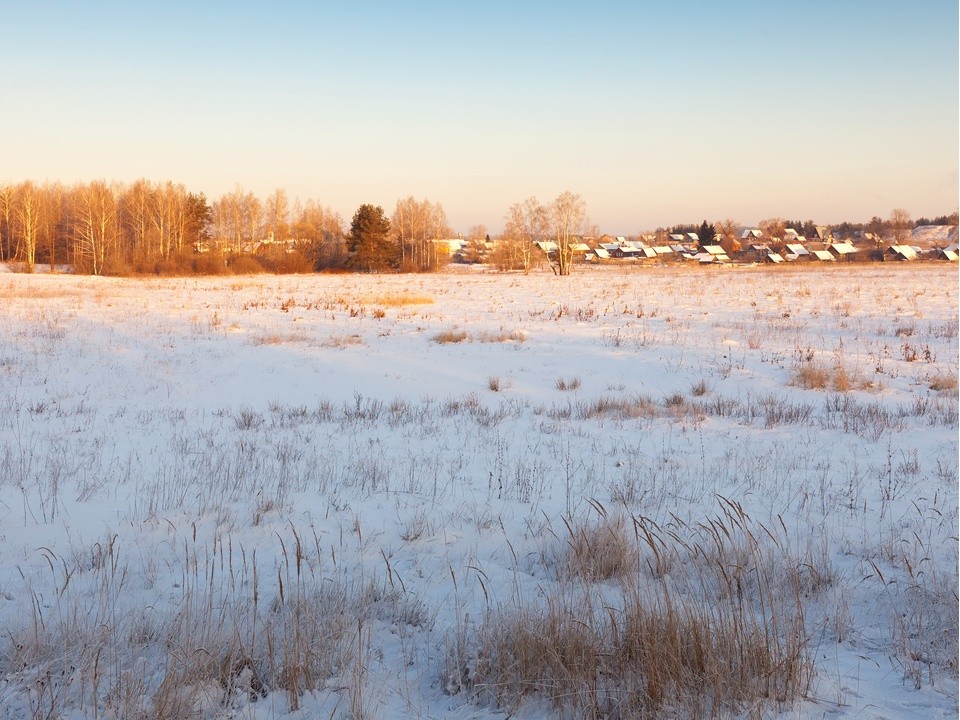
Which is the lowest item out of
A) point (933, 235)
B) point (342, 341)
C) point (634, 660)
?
point (634, 660)

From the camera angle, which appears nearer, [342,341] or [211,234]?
[342,341]

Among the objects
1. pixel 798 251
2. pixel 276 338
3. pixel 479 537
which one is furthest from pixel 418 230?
pixel 479 537

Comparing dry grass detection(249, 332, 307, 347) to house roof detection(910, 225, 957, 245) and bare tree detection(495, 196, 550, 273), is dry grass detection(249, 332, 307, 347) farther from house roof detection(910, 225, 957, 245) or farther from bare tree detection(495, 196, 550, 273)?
house roof detection(910, 225, 957, 245)

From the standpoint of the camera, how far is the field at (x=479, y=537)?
2869 mm

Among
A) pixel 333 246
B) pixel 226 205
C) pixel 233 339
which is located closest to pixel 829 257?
pixel 333 246

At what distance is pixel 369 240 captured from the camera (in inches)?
2707

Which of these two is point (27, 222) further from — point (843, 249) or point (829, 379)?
point (843, 249)

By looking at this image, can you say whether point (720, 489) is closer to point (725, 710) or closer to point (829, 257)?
point (725, 710)

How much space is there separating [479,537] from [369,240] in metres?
66.4

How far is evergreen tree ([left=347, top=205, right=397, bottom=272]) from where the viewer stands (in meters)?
68.9

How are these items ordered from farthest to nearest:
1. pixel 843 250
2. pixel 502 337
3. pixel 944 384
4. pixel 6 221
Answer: pixel 843 250, pixel 6 221, pixel 502 337, pixel 944 384

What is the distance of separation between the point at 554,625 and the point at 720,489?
3.35 m

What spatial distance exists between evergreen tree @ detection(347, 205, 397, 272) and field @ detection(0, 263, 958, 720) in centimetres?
5665

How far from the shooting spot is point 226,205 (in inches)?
3093
